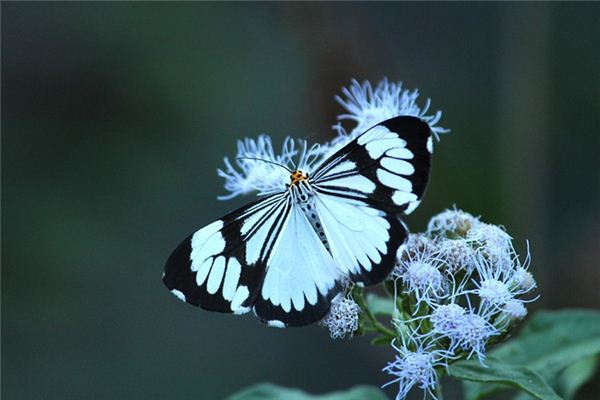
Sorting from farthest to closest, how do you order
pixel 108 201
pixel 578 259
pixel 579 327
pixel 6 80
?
pixel 6 80 < pixel 108 201 < pixel 578 259 < pixel 579 327

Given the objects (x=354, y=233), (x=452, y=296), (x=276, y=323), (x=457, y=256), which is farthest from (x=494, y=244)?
(x=276, y=323)

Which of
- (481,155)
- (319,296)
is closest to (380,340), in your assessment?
(319,296)

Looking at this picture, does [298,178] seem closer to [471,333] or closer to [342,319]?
[342,319]

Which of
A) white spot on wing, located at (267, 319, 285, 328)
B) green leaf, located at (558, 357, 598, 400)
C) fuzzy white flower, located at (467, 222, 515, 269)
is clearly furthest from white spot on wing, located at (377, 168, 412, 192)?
green leaf, located at (558, 357, 598, 400)

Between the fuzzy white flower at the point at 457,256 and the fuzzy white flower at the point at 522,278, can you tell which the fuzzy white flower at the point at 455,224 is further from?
the fuzzy white flower at the point at 522,278

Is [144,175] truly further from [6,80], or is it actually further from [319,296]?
[319,296]

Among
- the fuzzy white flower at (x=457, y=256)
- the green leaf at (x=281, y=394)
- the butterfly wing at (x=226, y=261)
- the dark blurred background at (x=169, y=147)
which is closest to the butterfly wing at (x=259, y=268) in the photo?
the butterfly wing at (x=226, y=261)

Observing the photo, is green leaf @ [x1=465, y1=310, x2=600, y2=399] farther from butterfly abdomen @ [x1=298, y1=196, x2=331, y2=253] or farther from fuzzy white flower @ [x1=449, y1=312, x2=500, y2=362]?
butterfly abdomen @ [x1=298, y1=196, x2=331, y2=253]
